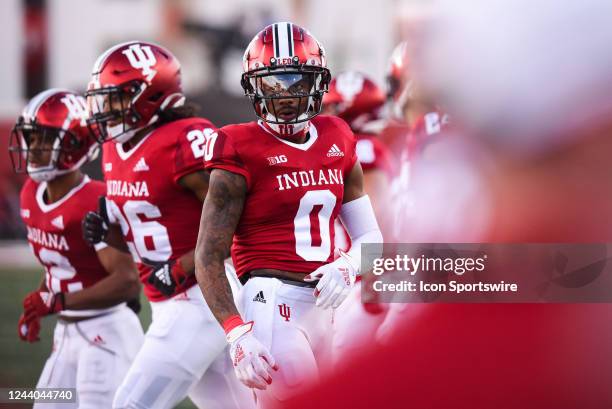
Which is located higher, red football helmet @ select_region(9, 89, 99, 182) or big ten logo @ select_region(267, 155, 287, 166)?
red football helmet @ select_region(9, 89, 99, 182)

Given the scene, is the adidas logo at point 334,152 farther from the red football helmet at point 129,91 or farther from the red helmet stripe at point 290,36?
the red football helmet at point 129,91

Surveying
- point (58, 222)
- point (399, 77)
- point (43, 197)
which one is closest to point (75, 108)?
point (43, 197)

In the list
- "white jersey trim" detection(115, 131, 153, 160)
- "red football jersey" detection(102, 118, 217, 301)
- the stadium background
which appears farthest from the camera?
the stadium background

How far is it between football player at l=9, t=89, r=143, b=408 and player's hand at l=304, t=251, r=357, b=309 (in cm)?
107

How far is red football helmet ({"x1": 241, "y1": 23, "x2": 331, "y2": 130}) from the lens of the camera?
2.79m

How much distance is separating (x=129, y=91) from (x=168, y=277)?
0.71m

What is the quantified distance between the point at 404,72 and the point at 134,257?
1604mm

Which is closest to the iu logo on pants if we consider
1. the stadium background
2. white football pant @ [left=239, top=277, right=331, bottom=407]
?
white football pant @ [left=239, top=277, right=331, bottom=407]

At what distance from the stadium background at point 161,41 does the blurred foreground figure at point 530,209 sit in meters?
6.04

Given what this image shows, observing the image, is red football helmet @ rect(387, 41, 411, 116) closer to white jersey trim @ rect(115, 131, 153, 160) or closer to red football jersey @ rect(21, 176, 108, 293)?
white jersey trim @ rect(115, 131, 153, 160)

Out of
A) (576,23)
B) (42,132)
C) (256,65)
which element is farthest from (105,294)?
(576,23)

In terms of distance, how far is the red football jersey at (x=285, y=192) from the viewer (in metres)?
2.73

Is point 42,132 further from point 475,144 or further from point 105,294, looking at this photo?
point 475,144

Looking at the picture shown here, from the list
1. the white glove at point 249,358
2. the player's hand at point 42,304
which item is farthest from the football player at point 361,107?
the white glove at point 249,358
